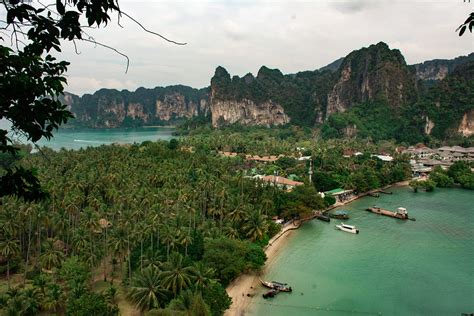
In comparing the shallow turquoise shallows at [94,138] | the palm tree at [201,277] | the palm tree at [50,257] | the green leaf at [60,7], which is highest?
the green leaf at [60,7]

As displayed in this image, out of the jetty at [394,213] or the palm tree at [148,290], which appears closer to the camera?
the palm tree at [148,290]

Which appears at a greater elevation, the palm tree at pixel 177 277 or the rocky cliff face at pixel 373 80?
the rocky cliff face at pixel 373 80

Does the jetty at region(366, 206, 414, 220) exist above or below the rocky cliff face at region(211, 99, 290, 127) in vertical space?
below

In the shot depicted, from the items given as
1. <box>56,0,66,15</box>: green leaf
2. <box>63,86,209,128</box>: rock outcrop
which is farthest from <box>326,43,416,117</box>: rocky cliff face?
<box>56,0,66,15</box>: green leaf

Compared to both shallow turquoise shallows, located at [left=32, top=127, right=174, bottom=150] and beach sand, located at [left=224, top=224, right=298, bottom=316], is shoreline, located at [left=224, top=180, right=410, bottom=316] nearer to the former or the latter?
beach sand, located at [left=224, top=224, right=298, bottom=316]

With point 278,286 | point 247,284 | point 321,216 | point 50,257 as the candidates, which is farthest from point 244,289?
point 321,216

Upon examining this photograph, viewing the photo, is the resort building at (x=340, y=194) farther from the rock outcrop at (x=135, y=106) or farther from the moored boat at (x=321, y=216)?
the rock outcrop at (x=135, y=106)

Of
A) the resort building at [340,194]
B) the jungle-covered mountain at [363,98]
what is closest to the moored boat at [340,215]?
the resort building at [340,194]

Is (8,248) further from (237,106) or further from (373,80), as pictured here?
(237,106)

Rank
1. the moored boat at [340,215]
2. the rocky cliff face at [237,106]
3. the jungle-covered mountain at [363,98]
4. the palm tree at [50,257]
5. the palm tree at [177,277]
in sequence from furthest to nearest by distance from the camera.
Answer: the rocky cliff face at [237,106]
the jungle-covered mountain at [363,98]
the moored boat at [340,215]
the palm tree at [50,257]
the palm tree at [177,277]
